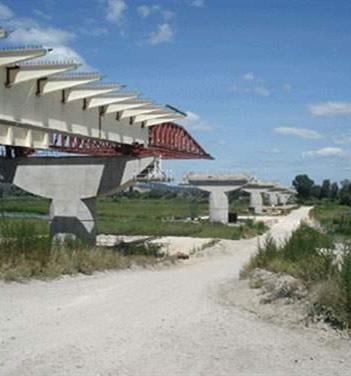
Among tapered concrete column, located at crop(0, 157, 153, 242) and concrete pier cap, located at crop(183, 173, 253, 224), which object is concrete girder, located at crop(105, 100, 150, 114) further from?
concrete pier cap, located at crop(183, 173, 253, 224)

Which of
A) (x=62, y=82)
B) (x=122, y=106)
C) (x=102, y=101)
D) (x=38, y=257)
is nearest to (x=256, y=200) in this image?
(x=122, y=106)

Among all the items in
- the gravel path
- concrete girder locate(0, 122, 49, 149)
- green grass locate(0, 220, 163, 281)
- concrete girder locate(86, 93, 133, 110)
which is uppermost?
concrete girder locate(86, 93, 133, 110)

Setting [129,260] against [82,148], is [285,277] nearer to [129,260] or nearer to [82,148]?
[129,260]

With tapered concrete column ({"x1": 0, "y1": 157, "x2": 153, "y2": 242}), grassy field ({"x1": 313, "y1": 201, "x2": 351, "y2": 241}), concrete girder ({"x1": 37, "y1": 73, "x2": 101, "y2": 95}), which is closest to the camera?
concrete girder ({"x1": 37, "y1": 73, "x2": 101, "y2": 95})

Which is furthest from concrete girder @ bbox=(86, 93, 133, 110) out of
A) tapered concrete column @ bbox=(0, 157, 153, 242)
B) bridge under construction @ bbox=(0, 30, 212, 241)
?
tapered concrete column @ bbox=(0, 157, 153, 242)

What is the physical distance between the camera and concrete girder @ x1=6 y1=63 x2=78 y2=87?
56.1ft

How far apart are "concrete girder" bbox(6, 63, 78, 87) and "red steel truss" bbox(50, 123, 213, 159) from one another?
4.78 meters

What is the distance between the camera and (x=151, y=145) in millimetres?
28344

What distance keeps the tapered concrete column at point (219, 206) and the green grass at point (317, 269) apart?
1656 inches

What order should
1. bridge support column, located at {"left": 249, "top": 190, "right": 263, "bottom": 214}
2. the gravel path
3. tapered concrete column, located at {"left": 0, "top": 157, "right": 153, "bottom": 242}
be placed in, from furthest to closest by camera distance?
bridge support column, located at {"left": 249, "top": 190, "right": 263, "bottom": 214} → tapered concrete column, located at {"left": 0, "top": 157, "right": 153, "bottom": 242} → the gravel path

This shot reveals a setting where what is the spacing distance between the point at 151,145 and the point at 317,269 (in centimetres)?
1691

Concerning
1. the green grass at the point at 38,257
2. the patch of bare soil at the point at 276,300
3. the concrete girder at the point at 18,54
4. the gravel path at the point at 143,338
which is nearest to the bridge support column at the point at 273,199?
the green grass at the point at 38,257

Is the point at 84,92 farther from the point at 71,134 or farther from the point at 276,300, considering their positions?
the point at 276,300

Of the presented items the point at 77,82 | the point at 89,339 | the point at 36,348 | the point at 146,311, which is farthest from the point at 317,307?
the point at 77,82
